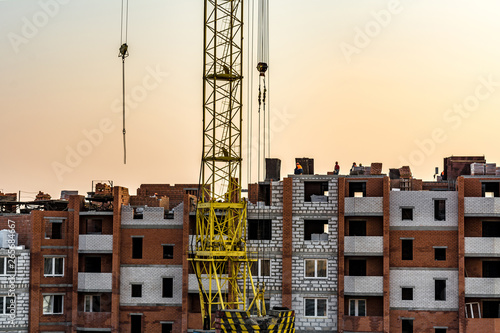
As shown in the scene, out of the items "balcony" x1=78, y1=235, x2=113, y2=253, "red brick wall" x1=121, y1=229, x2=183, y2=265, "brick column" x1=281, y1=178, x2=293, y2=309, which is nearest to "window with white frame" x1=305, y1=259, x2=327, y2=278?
"brick column" x1=281, y1=178, x2=293, y2=309

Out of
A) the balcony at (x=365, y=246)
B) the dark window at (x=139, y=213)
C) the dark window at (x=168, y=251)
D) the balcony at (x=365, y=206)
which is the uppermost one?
the balcony at (x=365, y=206)

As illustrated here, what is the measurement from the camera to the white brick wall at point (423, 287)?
62.3 m

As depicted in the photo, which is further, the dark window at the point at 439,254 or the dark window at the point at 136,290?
the dark window at the point at 136,290

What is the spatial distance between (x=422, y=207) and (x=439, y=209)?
6.03 ft

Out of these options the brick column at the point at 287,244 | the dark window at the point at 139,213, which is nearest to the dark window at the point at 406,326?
the brick column at the point at 287,244

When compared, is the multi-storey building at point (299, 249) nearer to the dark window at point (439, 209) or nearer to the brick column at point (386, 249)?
the brick column at point (386, 249)

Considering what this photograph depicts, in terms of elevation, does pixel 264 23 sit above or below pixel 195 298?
above

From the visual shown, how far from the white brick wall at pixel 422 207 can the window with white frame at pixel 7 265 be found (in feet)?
89.5

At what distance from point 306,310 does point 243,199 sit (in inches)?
361

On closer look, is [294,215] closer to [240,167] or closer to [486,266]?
[240,167]

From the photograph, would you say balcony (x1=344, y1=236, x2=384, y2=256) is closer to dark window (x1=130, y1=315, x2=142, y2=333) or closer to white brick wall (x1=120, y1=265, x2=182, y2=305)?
white brick wall (x1=120, y1=265, x2=182, y2=305)

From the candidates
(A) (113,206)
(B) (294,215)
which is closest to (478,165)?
(B) (294,215)

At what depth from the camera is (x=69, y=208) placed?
66.3 metres

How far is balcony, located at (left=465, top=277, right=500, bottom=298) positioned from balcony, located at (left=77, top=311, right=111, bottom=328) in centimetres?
2549
